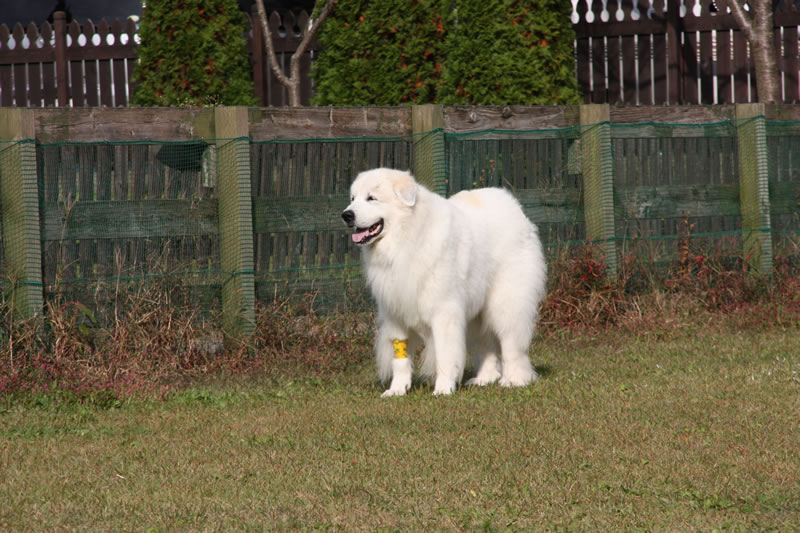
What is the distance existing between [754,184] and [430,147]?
336 cm

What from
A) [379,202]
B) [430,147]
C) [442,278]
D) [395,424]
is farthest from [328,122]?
[395,424]

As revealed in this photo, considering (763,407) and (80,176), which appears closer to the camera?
(763,407)

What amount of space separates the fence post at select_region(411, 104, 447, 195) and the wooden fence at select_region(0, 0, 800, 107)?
5607 mm

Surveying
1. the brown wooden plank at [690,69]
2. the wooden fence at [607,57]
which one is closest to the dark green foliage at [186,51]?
Result: the wooden fence at [607,57]

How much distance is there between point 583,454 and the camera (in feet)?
16.1

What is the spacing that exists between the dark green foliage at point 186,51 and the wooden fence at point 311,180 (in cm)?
411

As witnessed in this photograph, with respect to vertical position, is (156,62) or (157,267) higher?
(156,62)

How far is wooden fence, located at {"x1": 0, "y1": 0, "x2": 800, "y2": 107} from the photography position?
12875mm

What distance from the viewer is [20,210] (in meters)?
6.82

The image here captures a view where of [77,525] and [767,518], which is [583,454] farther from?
[77,525]

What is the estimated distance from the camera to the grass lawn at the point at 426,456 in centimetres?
410

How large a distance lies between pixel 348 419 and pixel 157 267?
7.22 feet

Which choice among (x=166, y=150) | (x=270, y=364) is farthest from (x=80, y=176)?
(x=270, y=364)

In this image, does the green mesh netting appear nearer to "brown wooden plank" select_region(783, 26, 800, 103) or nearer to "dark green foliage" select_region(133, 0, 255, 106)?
"brown wooden plank" select_region(783, 26, 800, 103)
